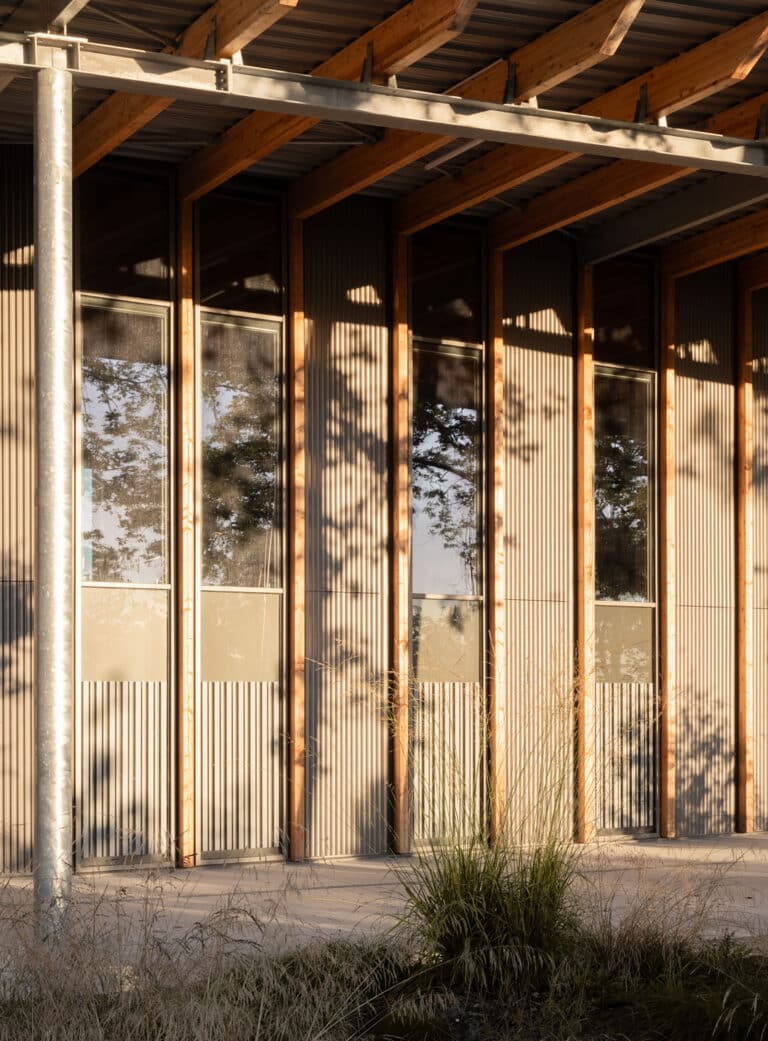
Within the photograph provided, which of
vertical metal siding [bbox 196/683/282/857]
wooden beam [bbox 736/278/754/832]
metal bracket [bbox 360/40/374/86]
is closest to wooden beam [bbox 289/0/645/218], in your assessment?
metal bracket [bbox 360/40/374/86]

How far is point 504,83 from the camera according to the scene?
26.2 ft

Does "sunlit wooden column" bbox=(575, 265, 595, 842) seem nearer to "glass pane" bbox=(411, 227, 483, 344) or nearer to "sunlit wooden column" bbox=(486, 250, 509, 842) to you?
"sunlit wooden column" bbox=(486, 250, 509, 842)

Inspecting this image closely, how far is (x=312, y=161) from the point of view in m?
9.50

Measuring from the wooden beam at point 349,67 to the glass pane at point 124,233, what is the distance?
25 cm

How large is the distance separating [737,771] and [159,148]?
21.2 feet

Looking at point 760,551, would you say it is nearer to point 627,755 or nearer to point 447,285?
point 627,755

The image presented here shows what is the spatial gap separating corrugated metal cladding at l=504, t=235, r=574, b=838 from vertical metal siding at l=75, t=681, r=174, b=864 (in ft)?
8.50

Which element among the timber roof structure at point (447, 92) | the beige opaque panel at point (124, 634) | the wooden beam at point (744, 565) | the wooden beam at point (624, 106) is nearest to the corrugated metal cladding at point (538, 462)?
the timber roof structure at point (447, 92)

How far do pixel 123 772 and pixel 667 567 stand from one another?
4545mm

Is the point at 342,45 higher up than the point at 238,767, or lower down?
higher up

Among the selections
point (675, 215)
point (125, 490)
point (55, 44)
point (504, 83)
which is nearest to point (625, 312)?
point (675, 215)

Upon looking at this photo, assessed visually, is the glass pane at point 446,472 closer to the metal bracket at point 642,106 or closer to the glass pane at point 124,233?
the glass pane at point 124,233

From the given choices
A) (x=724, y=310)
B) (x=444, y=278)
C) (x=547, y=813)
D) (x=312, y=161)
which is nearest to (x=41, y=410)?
(x=547, y=813)

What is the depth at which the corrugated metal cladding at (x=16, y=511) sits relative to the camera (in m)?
8.62
